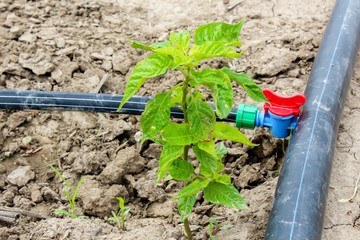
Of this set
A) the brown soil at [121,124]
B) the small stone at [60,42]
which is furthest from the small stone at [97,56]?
the small stone at [60,42]

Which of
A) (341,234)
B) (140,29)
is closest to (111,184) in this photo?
(341,234)

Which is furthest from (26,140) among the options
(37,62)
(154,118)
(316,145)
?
(316,145)

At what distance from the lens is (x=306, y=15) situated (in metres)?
3.62

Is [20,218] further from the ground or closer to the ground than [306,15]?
closer to the ground

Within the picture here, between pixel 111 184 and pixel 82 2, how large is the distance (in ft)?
7.20

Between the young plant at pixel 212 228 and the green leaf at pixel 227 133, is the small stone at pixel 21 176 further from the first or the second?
the green leaf at pixel 227 133

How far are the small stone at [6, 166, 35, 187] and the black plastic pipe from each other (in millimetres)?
1610

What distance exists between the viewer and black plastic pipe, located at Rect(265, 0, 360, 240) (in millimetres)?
1861

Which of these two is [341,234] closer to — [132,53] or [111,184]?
[111,184]

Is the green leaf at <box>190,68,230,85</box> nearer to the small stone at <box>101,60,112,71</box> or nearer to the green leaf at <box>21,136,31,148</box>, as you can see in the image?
the green leaf at <box>21,136,31,148</box>

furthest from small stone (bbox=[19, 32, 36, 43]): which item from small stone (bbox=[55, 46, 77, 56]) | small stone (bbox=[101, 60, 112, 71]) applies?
small stone (bbox=[101, 60, 112, 71])

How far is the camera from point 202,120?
173cm

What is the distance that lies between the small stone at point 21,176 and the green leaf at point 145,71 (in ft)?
4.44

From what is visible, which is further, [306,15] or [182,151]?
[306,15]
